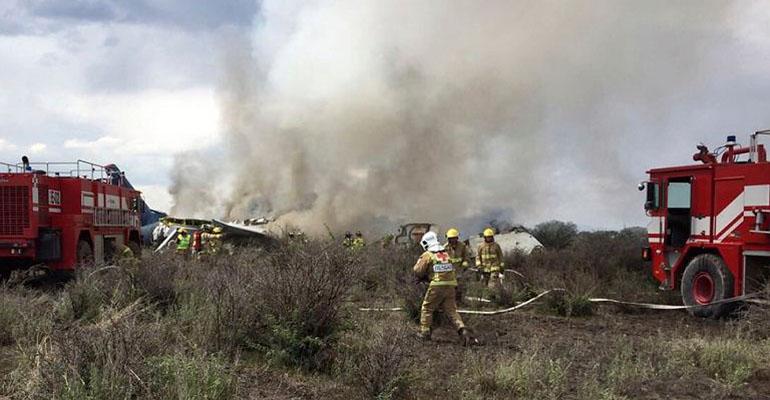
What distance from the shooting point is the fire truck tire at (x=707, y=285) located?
Result: 33.4ft

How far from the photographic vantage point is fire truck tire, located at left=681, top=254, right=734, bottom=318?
33.4ft

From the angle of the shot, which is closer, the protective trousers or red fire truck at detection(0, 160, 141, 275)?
the protective trousers

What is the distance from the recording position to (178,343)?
601 cm

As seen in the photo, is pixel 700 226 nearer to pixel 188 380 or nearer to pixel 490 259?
pixel 490 259

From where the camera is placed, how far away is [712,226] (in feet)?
35.0

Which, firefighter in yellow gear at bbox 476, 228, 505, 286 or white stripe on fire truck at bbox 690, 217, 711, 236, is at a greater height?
white stripe on fire truck at bbox 690, 217, 711, 236

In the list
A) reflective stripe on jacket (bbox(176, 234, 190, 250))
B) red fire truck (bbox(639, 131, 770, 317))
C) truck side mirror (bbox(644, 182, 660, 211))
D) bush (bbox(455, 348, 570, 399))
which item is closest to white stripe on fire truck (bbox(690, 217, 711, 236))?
red fire truck (bbox(639, 131, 770, 317))

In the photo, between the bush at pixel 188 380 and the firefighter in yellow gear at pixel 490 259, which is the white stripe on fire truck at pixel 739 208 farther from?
the bush at pixel 188 380

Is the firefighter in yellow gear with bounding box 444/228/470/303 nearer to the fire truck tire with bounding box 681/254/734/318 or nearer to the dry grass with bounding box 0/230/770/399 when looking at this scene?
the dry grass with bounding box 0/230/770/399

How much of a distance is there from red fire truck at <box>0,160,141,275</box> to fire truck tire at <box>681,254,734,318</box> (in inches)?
442

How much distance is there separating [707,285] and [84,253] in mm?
12305

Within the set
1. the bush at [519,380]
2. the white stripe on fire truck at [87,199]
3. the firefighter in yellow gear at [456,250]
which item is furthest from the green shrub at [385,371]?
the white stripe on fire truck at [87,199]

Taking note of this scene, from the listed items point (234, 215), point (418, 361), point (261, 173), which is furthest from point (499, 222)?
point (418, 361)

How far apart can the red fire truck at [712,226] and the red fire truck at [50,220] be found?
11077 mm
